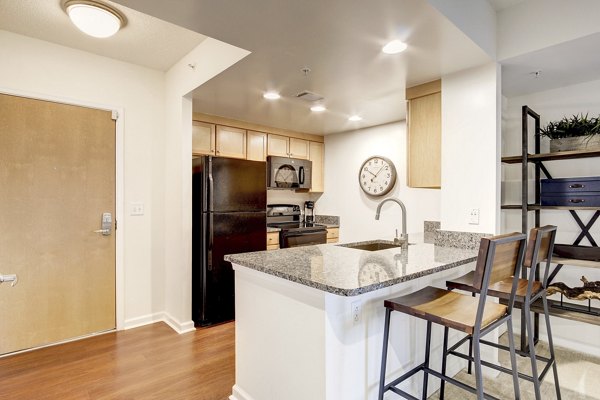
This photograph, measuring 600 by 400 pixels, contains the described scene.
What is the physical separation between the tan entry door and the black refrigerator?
0.75 m

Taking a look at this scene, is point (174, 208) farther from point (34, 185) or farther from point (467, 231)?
point (467, 231)

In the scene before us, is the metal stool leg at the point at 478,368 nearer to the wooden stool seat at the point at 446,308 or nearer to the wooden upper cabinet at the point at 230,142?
the wooden stool seat at the point at 446,308

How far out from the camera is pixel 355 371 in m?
1.54

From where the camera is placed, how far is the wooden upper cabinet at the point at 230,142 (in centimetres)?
373

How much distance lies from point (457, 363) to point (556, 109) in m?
2.15

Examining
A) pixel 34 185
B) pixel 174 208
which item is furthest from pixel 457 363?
pixel 34 185

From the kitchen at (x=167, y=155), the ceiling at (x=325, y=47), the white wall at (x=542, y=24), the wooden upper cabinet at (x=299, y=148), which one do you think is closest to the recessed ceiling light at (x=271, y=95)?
the ceiling at (x=325, y=47)

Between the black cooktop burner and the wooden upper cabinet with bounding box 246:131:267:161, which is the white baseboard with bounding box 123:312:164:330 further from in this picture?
the wooden upper cabinet with bounding box 246:131:267:161

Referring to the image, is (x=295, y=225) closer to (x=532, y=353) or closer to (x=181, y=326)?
(x=181, y=326)

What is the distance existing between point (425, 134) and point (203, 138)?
7.51 ft

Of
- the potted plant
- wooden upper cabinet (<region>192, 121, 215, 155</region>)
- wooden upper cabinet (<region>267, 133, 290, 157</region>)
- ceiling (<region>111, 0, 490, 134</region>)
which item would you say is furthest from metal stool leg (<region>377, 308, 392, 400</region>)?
wooden upper cabinet (<region>267, 133, 290, 157</region>)

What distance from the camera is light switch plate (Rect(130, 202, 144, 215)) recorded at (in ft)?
10.2

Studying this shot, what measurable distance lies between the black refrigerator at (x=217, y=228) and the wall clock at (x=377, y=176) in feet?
5.32

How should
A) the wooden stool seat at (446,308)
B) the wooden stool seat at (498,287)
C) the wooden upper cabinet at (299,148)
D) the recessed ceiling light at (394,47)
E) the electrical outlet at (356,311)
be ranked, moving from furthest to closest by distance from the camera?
1. the wooden upper cabinet at (299,148)
2. the recessed ceiling light at (394,47)
3. the wooden stool seat at (498,287)
4. the electrical outlet at (356,311)
5. the wooden stool seat at (446,308)
